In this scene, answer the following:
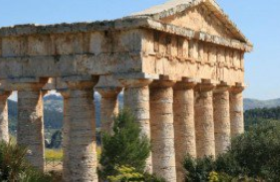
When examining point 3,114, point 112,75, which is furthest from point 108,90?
point 3,114

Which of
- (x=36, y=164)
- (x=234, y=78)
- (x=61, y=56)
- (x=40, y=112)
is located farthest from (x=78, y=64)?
(x=234, y=78)

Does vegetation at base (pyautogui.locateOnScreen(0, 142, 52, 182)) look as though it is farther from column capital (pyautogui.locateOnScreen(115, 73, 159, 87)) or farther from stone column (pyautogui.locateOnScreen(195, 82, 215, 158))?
stone column (pyautogui.locateOnScreen(195, 82, 215, 158))

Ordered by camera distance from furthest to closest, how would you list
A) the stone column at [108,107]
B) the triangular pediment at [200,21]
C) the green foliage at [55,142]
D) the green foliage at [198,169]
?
the green foliage at [55,142], the stone column at [108,107], the triangular pediment at [200,21], the green foliage at [198,169]

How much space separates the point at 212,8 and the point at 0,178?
797 inches

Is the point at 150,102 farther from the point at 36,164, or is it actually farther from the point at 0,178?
the point at 0,178

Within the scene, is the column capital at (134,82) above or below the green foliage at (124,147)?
above

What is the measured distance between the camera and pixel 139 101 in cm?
3309

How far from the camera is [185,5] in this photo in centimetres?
3738

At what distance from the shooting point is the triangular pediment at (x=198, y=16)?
35062 mm

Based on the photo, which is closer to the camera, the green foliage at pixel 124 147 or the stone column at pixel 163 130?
the green foliage at pixel 124 147

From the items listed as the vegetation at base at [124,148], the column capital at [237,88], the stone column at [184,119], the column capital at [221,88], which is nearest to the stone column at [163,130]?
the stone column at [184,119]

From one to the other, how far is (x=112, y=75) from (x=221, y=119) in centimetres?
1385

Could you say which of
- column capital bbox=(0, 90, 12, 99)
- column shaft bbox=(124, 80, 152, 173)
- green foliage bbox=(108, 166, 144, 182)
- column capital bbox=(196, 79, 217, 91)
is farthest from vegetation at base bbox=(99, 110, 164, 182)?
column capital bbox=(196, 79, 217, 91)

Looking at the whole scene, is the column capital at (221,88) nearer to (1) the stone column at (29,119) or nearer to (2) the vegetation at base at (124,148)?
(2) the vegetation at base at (124,148)
